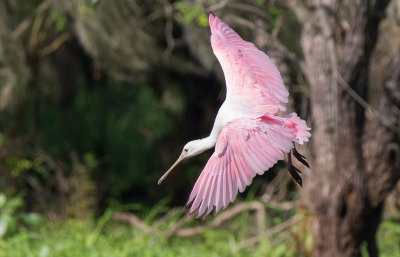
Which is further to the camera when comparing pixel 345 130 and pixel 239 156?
pixel 345 130

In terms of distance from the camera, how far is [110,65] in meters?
6.93

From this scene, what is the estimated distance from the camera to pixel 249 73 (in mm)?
1954

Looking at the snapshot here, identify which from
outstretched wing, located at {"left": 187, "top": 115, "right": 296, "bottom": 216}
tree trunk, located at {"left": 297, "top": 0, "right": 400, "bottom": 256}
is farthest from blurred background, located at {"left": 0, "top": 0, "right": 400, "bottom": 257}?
outstretched wing, located at {"left": 187, "top": 115, "right": 296, "bottom": 216}

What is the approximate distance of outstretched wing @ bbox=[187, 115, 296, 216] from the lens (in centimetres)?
166

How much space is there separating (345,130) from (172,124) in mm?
3638

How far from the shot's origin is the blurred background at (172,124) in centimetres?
403

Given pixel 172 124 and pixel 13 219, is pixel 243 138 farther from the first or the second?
pixel 172 124

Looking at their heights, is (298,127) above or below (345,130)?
above

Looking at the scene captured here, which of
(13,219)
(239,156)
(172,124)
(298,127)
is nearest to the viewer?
(239,156)

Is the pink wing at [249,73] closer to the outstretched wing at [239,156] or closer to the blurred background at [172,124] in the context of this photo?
the outstretched wing at [239,156]

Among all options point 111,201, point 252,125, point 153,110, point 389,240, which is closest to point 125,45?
point 153,110

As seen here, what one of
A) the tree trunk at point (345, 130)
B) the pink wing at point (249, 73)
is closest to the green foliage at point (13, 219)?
the tree trunk at point (345, 130)

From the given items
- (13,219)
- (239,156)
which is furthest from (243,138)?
(13,219)

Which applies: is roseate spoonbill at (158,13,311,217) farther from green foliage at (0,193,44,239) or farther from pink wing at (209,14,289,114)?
green foliage at (0,193,44,239)
